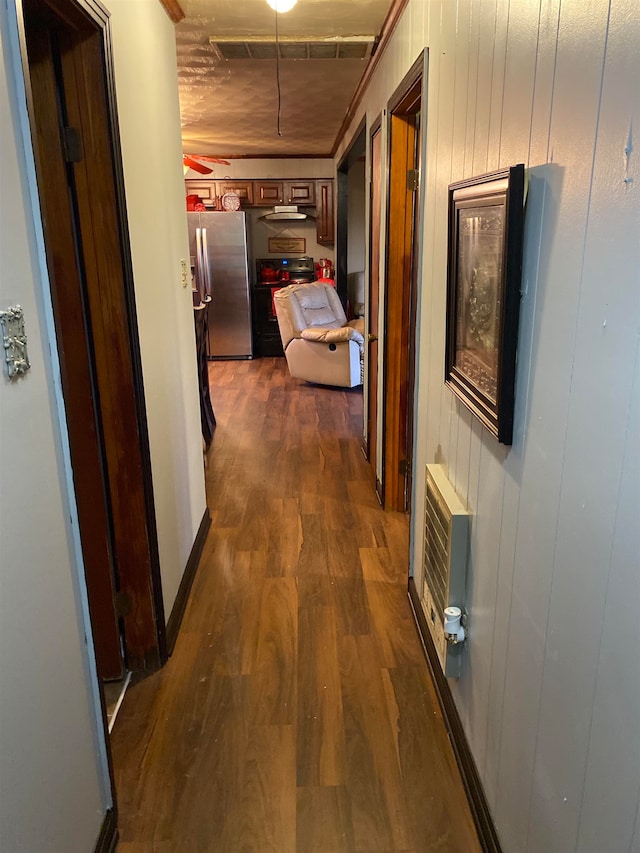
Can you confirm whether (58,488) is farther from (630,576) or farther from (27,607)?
(630,576)

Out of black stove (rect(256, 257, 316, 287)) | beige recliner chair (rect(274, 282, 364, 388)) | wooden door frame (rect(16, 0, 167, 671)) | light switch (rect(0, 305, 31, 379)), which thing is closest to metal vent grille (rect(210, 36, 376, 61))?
wooden door frame (rect(16, 0, 167, 671))

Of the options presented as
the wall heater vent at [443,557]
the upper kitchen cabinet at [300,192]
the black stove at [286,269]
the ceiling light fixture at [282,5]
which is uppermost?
the ceiling light fixture at [282,5]

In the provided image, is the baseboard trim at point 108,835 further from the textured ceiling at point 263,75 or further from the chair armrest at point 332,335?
the chair armrest at point 332,335

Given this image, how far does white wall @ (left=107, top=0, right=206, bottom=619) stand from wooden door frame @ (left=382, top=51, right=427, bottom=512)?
38.4 inches

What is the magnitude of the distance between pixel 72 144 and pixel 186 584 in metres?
1.72

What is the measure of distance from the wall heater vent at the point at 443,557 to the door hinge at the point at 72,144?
140 cm

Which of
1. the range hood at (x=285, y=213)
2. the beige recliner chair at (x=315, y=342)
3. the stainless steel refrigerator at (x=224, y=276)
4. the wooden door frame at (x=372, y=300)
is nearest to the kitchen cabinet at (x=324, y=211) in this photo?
the range hood at (x=285, y=213)

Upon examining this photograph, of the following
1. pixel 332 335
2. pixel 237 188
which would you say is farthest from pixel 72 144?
pixel 237 188

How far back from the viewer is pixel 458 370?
1694 millimetres

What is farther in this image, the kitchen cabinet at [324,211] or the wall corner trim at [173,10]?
the kitchen cabinet at [324,211]

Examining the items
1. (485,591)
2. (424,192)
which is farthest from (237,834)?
(424,192)

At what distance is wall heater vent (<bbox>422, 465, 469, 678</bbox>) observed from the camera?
170 centimetres

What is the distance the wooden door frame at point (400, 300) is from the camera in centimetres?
283

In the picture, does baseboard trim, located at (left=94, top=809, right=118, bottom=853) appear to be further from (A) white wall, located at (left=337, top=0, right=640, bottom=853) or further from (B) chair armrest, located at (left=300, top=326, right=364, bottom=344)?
(B) chair armrest, located at (left=300, top=326, right=364, bottom=344)
